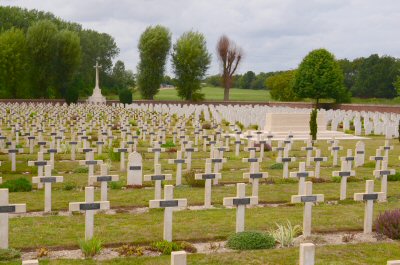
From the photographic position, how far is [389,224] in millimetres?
8578

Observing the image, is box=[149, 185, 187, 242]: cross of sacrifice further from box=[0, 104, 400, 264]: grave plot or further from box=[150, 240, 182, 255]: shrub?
box=[150, 240, 182, 255]: shrub

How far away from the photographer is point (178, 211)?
10078mm

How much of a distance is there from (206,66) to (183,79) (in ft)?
12.2

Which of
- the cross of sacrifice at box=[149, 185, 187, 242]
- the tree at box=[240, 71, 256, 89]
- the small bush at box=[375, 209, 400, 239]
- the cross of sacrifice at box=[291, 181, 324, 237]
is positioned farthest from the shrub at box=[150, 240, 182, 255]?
the tree at box=[240, 71, 256, 89]

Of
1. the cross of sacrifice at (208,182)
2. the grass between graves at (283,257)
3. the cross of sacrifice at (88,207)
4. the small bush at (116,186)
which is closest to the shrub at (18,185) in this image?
the small bush at (116,186)

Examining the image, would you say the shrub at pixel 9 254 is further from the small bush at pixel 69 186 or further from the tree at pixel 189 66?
the tree at pixel 189 66

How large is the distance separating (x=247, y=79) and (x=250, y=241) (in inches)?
4703

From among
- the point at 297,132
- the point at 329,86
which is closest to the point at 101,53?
the point at 329,86

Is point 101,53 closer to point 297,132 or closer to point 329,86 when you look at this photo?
point 329,86

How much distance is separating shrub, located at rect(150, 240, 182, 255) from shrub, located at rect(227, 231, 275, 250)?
2.68 feet

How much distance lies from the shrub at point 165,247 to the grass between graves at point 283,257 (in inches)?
10.7

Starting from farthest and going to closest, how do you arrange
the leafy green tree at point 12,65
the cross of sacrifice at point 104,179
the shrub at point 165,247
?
the leafy green tree at point 12,65, the cross of sacrifice at point 104,179, the shrub at point 165,247

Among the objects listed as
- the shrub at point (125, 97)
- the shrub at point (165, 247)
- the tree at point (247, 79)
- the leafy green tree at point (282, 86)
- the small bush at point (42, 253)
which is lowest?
the small bush at point (42, 253)

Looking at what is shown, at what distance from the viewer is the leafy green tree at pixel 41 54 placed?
5972 centimetres
